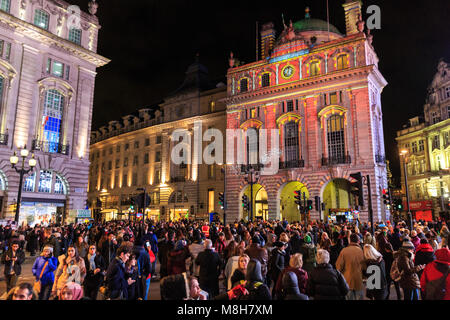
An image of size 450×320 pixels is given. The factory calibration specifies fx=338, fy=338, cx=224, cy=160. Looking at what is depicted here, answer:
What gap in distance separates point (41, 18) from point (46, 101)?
331 inches

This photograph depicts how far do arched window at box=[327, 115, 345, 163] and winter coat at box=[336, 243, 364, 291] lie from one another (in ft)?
108

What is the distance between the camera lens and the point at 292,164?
1663 inches

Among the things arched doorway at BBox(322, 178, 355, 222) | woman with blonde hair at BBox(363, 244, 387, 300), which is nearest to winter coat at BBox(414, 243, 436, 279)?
woman with blonde hair at BBox(363, 244, 387, 300)

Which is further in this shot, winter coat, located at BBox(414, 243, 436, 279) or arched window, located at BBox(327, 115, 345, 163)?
arched window, located at BBox(327, 115, 345, 163)

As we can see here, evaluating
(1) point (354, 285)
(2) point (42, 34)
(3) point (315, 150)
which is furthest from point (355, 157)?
(2) point (42, 34)

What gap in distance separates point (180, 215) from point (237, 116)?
59.8 ft

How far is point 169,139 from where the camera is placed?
188 feet

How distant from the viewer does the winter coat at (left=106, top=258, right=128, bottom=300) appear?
25.2 feet

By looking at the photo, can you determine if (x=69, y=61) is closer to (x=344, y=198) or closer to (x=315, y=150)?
(x=315, y=150)

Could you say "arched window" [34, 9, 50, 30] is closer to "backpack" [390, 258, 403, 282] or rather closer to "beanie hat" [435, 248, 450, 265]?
"backpack" [390, 258, 403, 282]

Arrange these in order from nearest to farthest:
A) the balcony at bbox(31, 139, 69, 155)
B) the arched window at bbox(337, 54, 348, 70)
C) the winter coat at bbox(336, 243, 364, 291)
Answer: the winter coat at bbox(336, 243, 364, 291) → the balcony at bbox(31, 139, 69, 155) → the arched window at bbox(337, 54, 348, 70)

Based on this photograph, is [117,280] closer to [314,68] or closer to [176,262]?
A: [176,262]

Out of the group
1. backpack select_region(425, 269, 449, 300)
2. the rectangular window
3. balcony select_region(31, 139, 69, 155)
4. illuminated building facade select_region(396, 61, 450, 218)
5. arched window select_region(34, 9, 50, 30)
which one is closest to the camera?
backpack select_region(425, 269, 449, 300)

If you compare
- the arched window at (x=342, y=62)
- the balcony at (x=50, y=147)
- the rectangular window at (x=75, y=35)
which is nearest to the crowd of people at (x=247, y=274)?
the balcony at (x=50, y=147)
